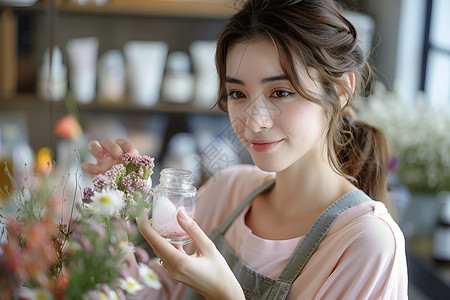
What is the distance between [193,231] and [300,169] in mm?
399

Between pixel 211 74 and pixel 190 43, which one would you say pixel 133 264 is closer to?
pixel 211 74

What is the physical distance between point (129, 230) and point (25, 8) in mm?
2369

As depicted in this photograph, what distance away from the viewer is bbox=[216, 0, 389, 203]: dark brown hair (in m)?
0.93

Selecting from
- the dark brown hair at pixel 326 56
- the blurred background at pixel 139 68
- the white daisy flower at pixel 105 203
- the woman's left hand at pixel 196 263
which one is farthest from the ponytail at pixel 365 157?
the blurred background at pixel 139 68

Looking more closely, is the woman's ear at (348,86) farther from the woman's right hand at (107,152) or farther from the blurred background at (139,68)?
the blurred background at (139,68)

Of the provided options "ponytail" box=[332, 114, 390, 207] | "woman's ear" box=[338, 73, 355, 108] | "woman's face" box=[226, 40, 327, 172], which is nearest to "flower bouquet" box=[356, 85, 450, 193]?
"ponytail" box=[332, 114, 390, 207]

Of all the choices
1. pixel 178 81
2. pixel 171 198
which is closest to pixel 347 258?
pixel 171 198

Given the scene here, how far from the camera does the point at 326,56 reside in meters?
0.95

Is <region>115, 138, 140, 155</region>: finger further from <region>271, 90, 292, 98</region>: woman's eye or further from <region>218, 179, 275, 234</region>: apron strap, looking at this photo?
<region>218, 179, 275, 234</region>: apron strap

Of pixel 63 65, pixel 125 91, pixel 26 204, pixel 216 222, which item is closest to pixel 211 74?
pixel 125 91

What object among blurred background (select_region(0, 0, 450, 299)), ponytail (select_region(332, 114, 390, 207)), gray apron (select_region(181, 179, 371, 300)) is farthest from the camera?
blurred background (select_region(0, 0, 450, 299))

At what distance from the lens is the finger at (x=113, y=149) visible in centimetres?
82

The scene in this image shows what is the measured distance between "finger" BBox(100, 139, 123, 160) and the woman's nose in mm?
232

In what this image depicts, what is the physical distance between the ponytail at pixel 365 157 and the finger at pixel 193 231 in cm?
44
